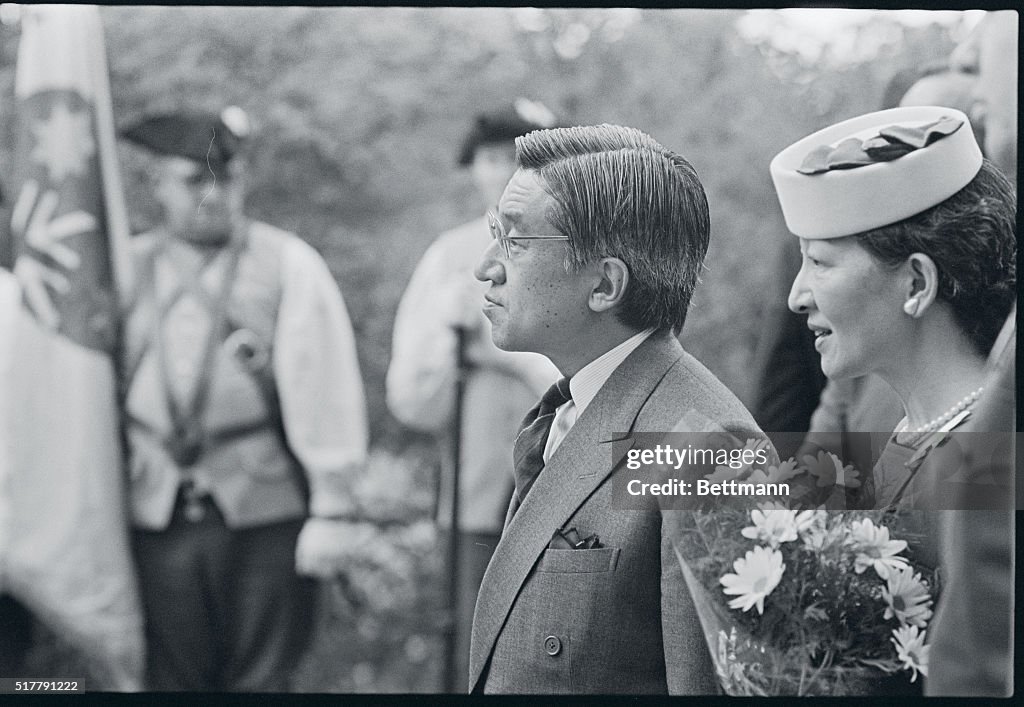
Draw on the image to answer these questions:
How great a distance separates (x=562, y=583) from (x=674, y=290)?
0.86 m

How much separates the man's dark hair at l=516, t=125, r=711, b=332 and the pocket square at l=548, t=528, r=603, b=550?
0.59 meters

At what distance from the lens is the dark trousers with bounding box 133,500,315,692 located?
3646 millimetres

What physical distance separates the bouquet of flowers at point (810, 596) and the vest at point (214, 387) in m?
1.23

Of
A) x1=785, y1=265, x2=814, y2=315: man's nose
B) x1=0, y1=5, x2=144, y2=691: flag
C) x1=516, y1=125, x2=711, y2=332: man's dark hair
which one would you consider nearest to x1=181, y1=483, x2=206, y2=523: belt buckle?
x1=0, y1=5, x2=144, y2=691: flag

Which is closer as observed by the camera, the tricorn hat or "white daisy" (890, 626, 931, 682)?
"white daisy" (890, 626, 931, 682)

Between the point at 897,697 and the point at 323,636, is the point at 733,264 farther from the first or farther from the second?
the point at 323,636

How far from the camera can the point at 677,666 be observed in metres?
3.33

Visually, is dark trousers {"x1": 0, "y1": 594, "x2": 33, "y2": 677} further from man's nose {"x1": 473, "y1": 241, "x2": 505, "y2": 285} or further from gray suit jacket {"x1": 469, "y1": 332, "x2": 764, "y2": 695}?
man's nose {"x1": 473, "y1": 241, "x2": 505, "y2": 285}

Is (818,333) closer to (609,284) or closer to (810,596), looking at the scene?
(609,284)

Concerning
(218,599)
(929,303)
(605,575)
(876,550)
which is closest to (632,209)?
(929,303)

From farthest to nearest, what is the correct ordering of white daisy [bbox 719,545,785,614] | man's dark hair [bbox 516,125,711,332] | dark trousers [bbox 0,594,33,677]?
dark trousers [bbox 0,594,33,677] < man's dark hair [bbox 516,125,711,332] < white daisy [bbox 719,545,785,614]

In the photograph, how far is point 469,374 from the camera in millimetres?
3646

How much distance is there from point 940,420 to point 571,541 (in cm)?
109

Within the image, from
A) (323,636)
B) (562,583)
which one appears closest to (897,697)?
(562,583)
